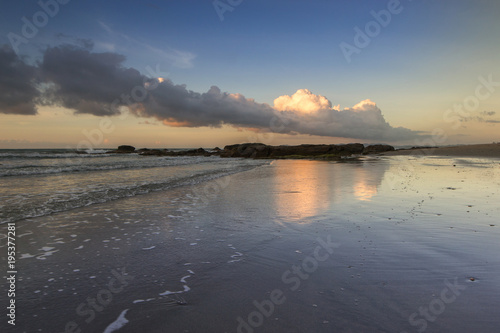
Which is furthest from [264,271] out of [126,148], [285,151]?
[126,148]

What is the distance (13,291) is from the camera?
3908 millimetres

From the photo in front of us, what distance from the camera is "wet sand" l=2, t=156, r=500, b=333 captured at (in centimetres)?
319

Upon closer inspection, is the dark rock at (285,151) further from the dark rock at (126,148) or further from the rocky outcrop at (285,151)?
the dark rock at (126,148)

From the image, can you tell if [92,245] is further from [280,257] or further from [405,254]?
[405,254]

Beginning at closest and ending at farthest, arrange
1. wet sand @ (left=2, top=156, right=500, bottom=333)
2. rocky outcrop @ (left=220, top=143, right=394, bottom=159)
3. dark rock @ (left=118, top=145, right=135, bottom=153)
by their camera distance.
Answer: wet sand @ (left=2, top=156, right=500, bottom=333)
rocky outcrop @ (left=220, top=143, right=394, bottom=159)
dark rock @ (left=118, top=145, right=135, bottom=153)

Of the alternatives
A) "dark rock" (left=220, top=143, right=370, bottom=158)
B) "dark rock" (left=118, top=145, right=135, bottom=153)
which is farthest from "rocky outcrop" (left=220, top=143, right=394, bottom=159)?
"dark rock" (left=118, top=145, right=135, bottom=153)

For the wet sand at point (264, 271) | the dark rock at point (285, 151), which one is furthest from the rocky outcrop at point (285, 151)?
the wet sand at point (264, 271)

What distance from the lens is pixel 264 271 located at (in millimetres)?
4512

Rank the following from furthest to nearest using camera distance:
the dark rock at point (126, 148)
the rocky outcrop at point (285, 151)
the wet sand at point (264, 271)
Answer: the dark rock at point (126, 148)
the rocky outcrop at point (285, 151)
the wet sand at point (264, 271)

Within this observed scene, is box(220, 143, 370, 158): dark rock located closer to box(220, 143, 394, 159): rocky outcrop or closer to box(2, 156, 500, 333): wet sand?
box(220, 143, 394, 159): rocky outcrop

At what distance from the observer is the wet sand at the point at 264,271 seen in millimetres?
3188

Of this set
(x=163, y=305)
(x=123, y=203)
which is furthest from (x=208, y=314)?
(x=123, y=203)

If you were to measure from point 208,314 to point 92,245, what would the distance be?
152 inches

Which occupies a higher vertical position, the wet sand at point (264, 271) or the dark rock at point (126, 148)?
the dark rock at point (126, 148)
